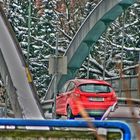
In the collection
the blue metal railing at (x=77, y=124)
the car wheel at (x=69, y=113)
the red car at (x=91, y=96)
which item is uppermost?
the blue metal railing at (x=77, y=124)

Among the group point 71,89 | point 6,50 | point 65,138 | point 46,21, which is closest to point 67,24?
point 46,21

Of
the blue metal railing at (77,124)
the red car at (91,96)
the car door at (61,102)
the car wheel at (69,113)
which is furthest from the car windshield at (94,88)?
the blue metal railing at (77,124)

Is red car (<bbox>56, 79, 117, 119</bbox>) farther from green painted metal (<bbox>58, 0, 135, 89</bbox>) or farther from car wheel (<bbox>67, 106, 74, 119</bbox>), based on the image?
green painted metal (<bbox>58, 0, 135, 89</bbox>)

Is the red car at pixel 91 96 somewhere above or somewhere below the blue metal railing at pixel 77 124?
below

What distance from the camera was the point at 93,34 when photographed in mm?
34594

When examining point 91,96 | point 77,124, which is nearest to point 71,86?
point 91,96

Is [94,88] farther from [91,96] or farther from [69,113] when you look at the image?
[69,113]

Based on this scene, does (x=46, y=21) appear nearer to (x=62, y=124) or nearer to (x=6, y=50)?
(x=6, y=50)

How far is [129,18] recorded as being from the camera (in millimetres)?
50219

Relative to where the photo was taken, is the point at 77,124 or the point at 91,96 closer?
the point at 77,124

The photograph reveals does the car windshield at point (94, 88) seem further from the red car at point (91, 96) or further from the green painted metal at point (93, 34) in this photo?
the green painted metal at point (93, 34)

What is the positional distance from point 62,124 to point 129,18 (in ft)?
152

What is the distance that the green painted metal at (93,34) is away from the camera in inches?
1246

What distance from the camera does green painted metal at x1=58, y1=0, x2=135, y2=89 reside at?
31.6 meters
